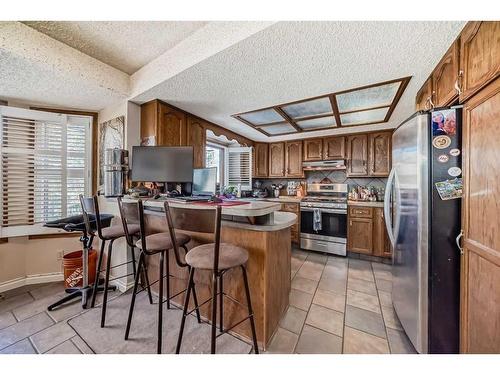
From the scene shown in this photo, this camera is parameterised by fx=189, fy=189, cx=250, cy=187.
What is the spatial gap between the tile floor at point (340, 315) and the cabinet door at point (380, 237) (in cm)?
27

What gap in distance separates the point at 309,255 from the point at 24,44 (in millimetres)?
3979

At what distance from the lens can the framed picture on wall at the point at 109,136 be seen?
223 cm

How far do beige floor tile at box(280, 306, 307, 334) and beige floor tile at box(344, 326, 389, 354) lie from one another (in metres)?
0.34

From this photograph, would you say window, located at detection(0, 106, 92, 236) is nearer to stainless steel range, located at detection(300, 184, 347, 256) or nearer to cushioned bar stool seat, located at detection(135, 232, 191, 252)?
cushioned bar stool seat, located at detection(135, 232, 191, 252)

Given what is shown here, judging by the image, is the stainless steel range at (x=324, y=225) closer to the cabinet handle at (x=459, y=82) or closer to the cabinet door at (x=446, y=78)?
the cabinet door at (x=446, y=78)

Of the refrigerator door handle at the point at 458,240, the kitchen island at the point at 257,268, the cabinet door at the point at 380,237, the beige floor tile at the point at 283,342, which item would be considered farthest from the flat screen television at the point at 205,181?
the cabinet door at the point at 380,237

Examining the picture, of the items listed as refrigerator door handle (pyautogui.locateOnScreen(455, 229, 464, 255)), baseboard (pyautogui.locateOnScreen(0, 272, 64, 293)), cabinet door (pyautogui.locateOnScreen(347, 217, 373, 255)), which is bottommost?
baseboard (pyautogui.locateOnScreen(0, 272, 64, 293))

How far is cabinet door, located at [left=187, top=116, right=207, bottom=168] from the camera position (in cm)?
262

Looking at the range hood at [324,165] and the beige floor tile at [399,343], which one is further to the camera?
the range hood at [324,165]

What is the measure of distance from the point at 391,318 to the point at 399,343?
0.30 metres

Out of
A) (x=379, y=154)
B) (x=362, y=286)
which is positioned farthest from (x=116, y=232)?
(x=379, y=154)

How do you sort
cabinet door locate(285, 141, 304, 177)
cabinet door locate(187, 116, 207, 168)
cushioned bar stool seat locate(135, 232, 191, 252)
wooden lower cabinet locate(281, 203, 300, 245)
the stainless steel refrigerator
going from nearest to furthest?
the stainless steel refrigerator < cushioned bar stool seat locate(135, 232, 191, 252) < cabinet door locate(187, 116, 207, 168) < wooden lower cabinet locate(281, 203, 300, 245) < cabinet door locate(285, 141, 304, 177)

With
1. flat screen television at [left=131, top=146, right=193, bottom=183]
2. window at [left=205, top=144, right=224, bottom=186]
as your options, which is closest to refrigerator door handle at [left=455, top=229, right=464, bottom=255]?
flat screen television at [left=131, top=146, right=193, bottom=183]

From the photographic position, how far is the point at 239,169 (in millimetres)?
4188
